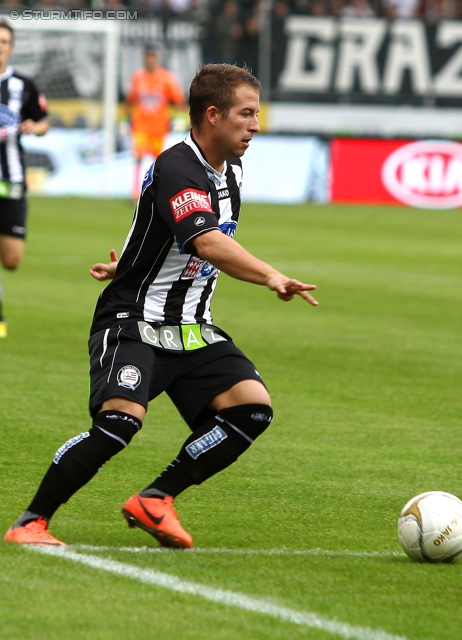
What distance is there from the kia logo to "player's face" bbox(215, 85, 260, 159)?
19.4 meters

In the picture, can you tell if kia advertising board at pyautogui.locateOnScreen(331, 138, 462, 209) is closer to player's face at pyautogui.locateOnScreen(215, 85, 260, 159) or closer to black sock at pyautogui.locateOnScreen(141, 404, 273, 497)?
player's face at pyautogui.locateOnScreen(215, 85, 260, 159)

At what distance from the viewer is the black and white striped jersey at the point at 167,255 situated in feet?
14.8

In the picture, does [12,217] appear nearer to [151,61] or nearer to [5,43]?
[5,43]

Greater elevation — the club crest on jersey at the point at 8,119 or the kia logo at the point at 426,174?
the club crest on jersey at the point at 8,119

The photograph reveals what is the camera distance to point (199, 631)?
3551 millimetres

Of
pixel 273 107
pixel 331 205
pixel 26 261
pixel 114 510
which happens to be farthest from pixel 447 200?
pixel 114 510

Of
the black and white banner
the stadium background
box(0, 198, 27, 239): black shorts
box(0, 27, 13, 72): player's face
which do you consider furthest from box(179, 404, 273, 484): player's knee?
the black and white banner

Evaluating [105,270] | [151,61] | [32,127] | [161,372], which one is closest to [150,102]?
[151,61]

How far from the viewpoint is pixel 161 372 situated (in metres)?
4.61

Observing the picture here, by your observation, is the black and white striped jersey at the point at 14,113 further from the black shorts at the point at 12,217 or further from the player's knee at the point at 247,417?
the player's knee at the point at 247,417

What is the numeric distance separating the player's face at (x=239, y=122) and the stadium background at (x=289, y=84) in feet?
63.1

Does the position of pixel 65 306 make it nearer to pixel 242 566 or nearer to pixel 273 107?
pixel 242 566

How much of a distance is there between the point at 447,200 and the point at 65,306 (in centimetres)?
1387

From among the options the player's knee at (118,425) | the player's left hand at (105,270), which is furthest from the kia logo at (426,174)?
the player's knee at (118,425)
